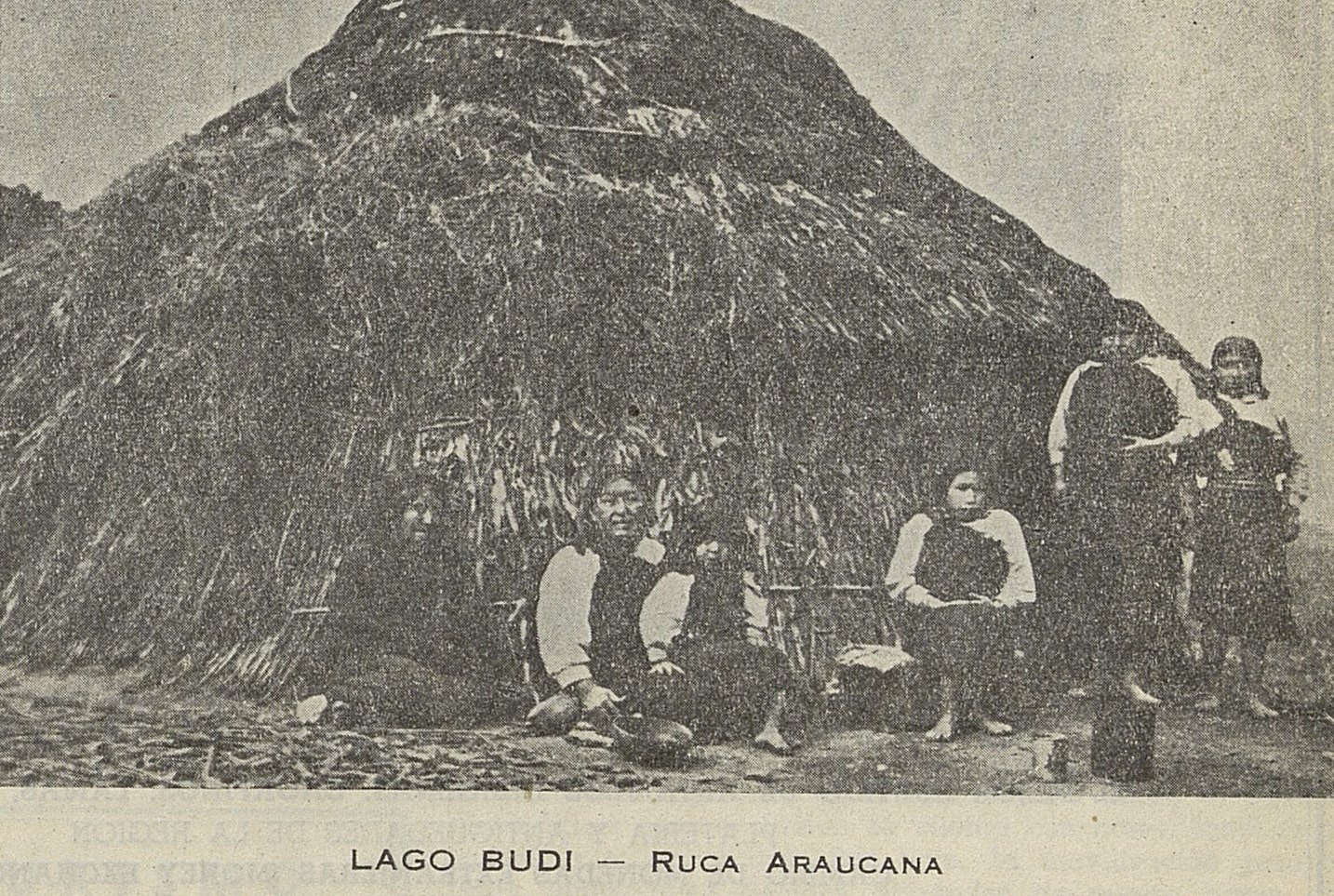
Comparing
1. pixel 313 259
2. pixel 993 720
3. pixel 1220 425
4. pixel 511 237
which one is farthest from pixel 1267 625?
pixel 313 259

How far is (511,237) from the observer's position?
3707mm

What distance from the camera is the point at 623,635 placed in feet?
11.7

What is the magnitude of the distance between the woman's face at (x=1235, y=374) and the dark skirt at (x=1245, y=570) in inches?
11.3

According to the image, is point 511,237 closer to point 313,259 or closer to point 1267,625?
point 313,259

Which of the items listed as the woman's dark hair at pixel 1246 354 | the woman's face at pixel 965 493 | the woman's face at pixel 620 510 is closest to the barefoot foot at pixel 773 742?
the woman's face at pixel 620 510

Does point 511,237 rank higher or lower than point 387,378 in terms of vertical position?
higher

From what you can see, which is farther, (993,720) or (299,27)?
(299,27)

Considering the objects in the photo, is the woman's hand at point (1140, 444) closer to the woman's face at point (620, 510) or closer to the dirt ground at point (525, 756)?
the dirt ground at point (525, 756)

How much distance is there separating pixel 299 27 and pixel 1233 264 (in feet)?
8.79

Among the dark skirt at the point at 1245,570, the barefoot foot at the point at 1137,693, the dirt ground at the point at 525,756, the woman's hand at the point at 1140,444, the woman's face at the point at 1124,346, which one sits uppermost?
the woman's face at the point at 1124,346

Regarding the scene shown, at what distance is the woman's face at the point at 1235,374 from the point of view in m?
3.62

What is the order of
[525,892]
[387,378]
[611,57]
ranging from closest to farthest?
[525,892], [387,378], [611,57]

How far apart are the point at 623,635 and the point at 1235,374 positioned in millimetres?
1806

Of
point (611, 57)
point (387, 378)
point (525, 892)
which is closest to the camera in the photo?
point (525, 892)
